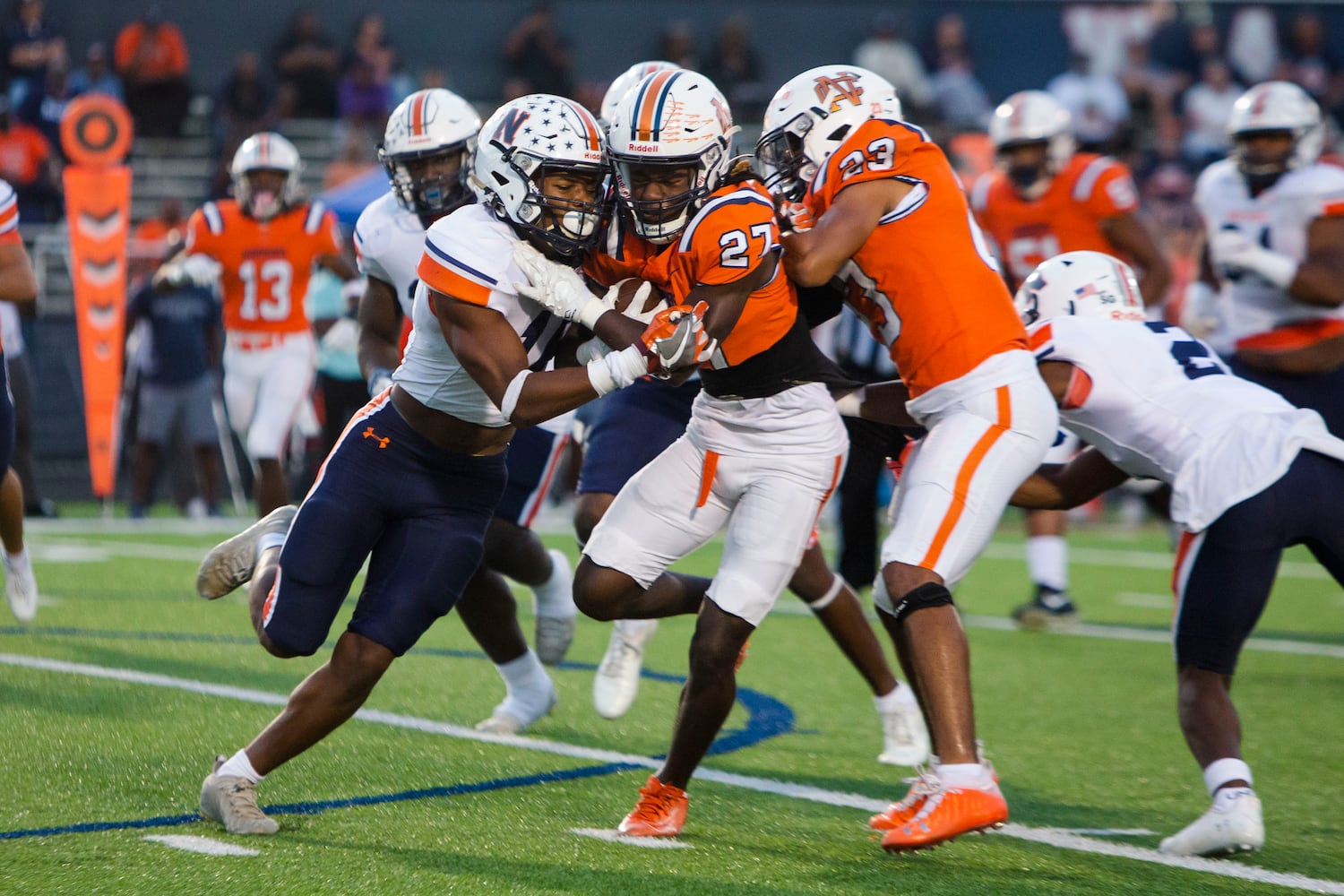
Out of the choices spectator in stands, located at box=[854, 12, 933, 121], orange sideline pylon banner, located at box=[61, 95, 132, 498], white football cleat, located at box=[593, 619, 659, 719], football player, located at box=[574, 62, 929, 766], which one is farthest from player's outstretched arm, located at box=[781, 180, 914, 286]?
spectator in stands, located at box=[854, 12, 933, 121]

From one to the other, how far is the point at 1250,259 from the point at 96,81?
10.6 meters

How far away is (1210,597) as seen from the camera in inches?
139

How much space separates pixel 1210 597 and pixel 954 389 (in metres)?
0.75

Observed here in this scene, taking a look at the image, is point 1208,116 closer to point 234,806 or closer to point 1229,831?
point 1229,831

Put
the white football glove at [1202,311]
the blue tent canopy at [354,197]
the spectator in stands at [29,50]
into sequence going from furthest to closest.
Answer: the spectator in stands at [29,50], the blue tent canopy at [354,197], the white football glove at [1202,311]

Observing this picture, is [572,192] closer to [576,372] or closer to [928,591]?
[576,372]

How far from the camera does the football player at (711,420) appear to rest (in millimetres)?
3510

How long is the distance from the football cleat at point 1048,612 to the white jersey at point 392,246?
3.50 m

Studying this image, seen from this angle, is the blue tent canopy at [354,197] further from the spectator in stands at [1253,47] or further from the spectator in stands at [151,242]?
the spectator in stands at [1253,47]

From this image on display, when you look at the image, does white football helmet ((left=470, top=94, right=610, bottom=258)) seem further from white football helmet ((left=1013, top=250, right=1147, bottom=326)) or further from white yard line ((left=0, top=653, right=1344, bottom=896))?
white yard line ((left=0, top=653, right=1344, bottom=896))

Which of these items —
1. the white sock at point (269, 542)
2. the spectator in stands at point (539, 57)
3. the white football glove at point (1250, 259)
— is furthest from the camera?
the spectator in stands at point (539, 57)

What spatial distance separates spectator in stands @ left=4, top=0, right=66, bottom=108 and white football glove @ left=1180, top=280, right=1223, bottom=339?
10.1m

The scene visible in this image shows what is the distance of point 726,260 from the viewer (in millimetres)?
3445

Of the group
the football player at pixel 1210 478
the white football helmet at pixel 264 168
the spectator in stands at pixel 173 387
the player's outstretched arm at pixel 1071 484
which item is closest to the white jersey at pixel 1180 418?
the football player at pixel 1210 478
